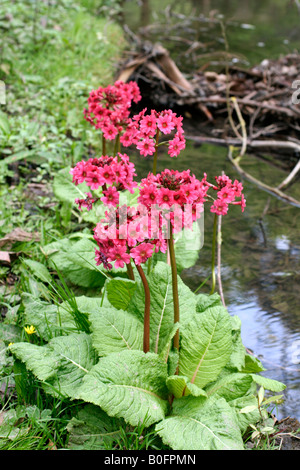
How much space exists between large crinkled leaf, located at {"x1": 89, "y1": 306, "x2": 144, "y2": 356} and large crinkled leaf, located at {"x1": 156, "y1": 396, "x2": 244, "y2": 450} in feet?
1.02

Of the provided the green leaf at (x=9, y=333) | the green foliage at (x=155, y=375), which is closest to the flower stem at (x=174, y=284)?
the green foliage at (x=155, y=375)

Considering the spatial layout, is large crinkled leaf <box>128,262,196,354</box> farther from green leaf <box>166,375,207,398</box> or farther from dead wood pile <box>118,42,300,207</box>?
dead wood pile <box>118,42,300,207</box>

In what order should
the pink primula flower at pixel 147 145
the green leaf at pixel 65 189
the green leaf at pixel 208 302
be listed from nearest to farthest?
the pink primula flower at pixel 147 145
the green leaf at pixel 208 302
the green leaf at pixel 65 189

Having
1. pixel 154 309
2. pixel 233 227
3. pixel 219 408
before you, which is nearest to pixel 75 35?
pixel 233 227

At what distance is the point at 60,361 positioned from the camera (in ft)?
6.08

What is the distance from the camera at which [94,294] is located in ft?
8.29

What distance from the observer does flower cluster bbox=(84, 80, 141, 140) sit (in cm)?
260

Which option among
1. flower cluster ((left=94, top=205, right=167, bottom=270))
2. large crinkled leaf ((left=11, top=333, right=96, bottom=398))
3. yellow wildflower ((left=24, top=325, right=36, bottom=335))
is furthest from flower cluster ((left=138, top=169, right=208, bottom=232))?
yellow wildflower ((left=24, top=325, right=36, bottom=335))

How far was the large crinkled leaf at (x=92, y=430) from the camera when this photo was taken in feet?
5.69

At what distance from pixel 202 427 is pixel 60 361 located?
1.84 ft

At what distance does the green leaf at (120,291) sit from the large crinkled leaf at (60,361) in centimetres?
23

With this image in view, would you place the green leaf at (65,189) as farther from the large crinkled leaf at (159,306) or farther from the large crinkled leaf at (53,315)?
the large crinkled leaf at (159,306)

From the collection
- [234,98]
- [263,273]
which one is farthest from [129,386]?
[234,98]

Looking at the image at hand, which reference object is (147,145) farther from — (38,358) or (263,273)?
(263,273)
